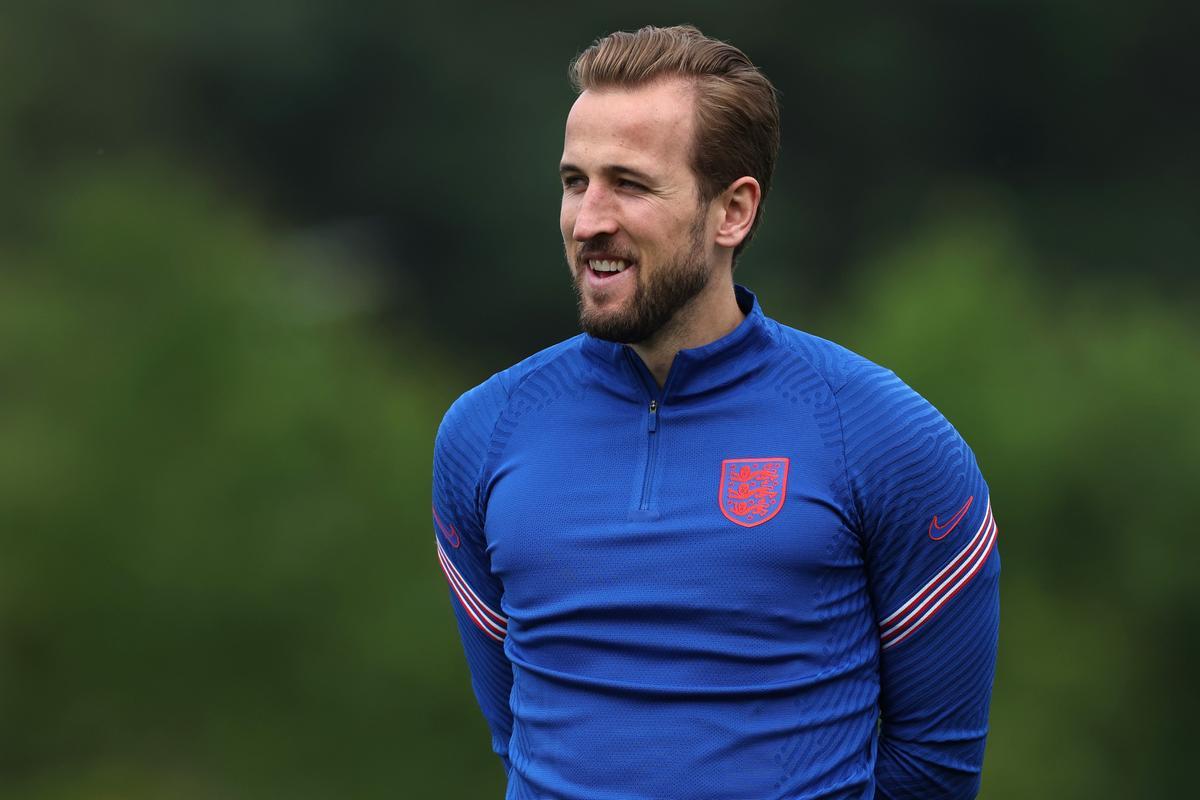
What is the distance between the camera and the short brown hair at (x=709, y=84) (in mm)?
2842

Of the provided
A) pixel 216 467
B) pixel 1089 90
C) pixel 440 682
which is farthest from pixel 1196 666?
pixel 1089 90

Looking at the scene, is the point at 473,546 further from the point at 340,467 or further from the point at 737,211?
the point at 340,467

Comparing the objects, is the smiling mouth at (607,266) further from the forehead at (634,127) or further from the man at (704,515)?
the forehead at (634,127)

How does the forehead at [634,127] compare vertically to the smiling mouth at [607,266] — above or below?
above

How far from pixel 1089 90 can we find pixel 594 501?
1709cm

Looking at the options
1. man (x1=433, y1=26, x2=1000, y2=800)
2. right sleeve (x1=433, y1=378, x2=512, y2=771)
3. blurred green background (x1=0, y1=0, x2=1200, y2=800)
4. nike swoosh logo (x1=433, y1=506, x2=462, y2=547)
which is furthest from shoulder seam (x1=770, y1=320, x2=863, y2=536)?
blurred green background (x1=0, y1=0, x2=1200, y2=800)

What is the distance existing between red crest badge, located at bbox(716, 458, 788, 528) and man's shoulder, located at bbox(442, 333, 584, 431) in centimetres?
33

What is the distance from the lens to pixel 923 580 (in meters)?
2.80

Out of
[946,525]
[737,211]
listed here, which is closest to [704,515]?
[946,525]

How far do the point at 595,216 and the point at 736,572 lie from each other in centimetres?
50

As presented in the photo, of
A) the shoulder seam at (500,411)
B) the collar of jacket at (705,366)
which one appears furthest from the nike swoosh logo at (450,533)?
the collar of jacket at (705,366)

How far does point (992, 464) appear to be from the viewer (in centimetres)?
859

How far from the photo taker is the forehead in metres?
2.79

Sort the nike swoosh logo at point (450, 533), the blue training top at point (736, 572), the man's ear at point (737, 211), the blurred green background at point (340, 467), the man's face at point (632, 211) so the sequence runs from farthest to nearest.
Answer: the blurred green background at point (340, 467) < the nike swoosh logo at point (450, 533) < the man's ear at point (737, 211) < the man's face at point (632, 211) < the blue training top at point (736, 572)
